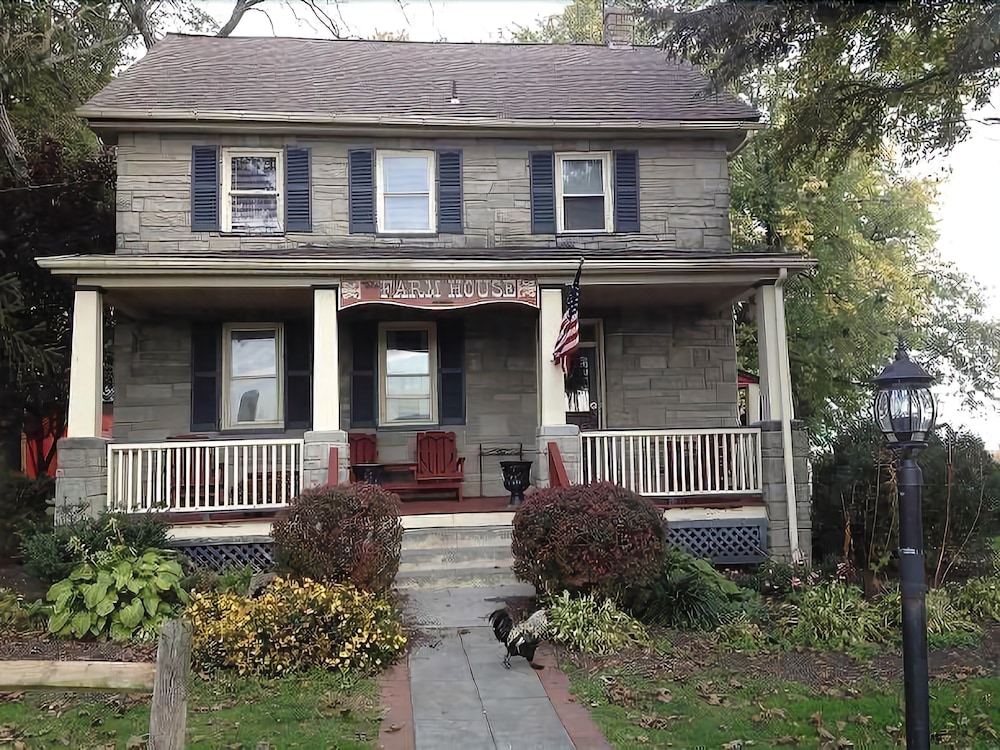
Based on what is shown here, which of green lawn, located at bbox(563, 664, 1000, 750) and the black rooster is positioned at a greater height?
the black rooster

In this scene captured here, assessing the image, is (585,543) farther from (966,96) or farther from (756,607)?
(966,96)

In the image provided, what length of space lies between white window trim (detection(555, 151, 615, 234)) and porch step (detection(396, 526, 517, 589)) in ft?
15.1

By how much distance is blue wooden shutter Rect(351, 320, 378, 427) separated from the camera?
12.2 meters

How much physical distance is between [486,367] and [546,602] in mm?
5112

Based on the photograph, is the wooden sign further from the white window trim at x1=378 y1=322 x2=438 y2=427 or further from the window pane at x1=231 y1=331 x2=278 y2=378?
the window pane at x1=231 y1=331 x2=278 y2=378

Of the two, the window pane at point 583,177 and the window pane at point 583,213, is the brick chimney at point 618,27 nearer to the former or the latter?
the window pane at point 583,177

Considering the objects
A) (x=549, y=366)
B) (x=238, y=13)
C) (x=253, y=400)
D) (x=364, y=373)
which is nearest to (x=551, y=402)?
(x=549, y=366)

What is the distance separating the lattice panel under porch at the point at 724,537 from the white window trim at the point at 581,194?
14.6 ft

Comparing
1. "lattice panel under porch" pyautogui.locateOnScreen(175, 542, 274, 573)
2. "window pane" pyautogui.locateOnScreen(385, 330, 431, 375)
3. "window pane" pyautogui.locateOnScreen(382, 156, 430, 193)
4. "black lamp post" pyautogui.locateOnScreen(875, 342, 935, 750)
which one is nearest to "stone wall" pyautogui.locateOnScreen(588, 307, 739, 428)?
"window pane" pyautogui.locateOnScreen(385, 330, 431, 375)

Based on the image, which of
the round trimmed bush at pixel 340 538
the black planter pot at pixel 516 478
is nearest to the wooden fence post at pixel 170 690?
the round trimmed bush at pixel 340 538

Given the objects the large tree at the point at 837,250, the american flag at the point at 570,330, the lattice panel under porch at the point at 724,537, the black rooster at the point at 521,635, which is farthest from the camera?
the large tree at the point at 837,250

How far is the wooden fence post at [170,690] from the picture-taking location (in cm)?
379

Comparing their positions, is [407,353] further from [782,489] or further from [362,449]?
[782,489]

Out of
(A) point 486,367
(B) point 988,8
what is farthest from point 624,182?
(B) point 988,8
